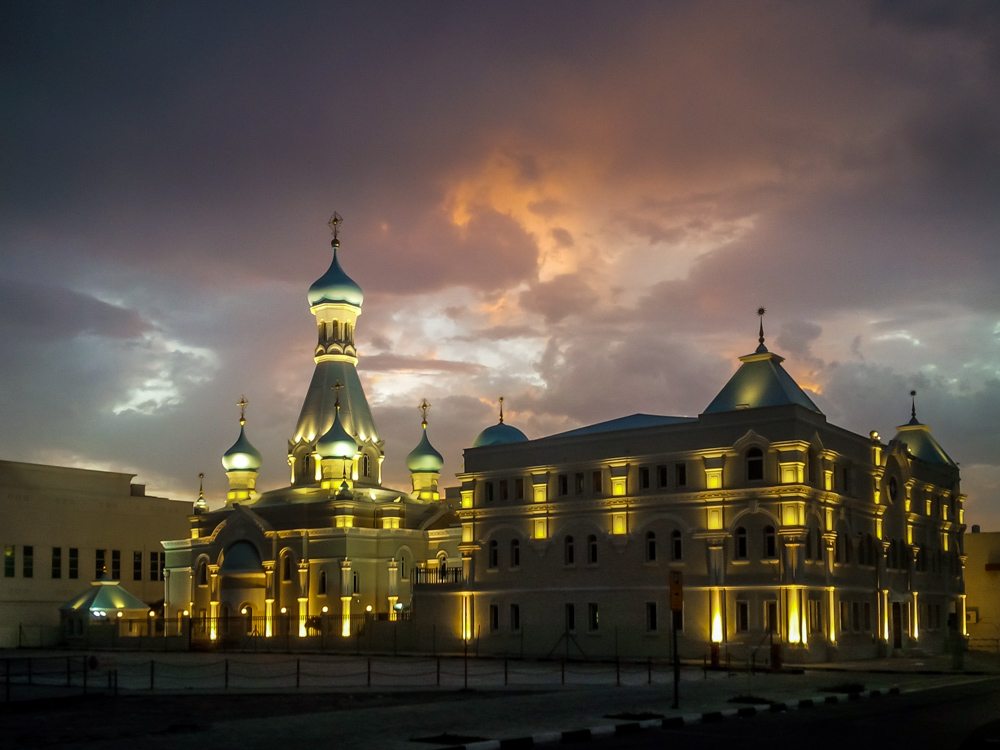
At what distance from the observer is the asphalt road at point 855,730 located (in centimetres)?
1758

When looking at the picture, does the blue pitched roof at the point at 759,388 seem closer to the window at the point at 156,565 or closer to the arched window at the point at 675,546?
the arched window at the point at 675,546

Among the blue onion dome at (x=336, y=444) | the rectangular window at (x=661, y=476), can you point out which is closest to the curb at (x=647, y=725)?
the rectangular window at (x=661, y=476)

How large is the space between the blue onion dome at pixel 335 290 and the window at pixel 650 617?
31.9m

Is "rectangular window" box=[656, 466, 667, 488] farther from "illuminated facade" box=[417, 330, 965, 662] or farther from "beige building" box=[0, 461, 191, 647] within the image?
"beige building" box=[0, 461, 191, 647]

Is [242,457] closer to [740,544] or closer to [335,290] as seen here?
[335,290]

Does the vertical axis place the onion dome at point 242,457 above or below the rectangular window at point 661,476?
above

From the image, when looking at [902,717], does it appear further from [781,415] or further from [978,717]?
[781,415]

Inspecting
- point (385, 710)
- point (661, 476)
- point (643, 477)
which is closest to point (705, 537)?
point (661, 476)

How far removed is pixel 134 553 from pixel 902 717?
70.0 meters

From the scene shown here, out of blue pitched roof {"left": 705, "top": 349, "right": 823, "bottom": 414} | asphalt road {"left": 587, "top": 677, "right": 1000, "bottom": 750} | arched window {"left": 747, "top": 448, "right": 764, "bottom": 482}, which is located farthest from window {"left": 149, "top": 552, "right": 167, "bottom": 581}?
asphalt road {"left": 587, "top": 677, "right": 1000, "bottom": 750}

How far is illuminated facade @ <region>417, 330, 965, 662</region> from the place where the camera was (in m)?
47.3

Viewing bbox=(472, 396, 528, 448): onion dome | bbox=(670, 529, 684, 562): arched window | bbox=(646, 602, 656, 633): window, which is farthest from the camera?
bbox=(472, 396, 528, 448): onion dome

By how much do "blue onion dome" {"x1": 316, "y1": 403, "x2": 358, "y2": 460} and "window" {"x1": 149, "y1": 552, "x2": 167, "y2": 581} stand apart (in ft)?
71.7

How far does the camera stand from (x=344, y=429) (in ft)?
→ 231
